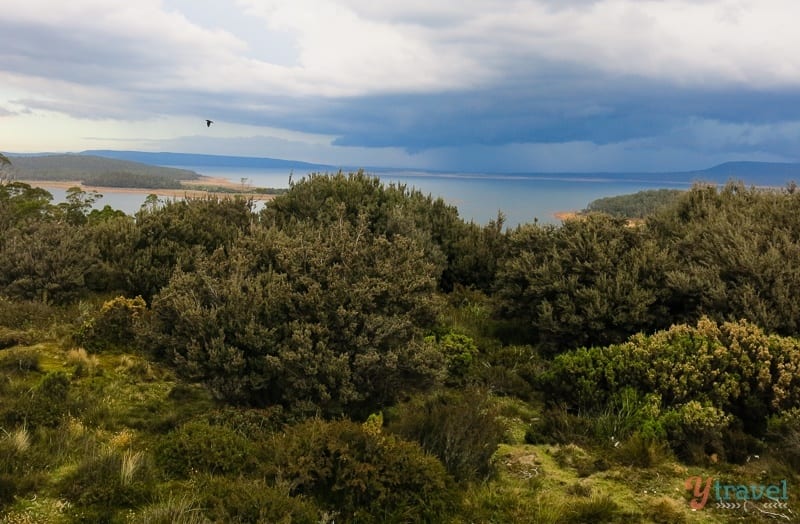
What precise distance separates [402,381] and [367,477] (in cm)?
258

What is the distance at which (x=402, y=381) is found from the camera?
7.48 meters

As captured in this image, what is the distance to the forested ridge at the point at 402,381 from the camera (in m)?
5.01

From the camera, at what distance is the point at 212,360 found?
267 inches

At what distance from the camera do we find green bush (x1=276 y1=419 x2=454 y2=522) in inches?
192

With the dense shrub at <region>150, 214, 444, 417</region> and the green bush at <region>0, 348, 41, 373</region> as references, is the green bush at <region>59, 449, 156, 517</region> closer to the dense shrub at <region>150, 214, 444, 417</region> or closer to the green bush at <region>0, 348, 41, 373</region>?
the dense shrub at <region>150, 214, 444, 417</region>

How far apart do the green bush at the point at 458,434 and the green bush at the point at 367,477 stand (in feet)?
1.40

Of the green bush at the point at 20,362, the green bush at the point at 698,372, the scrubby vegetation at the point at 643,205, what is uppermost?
the scrubby vegetation at the point at 643,205

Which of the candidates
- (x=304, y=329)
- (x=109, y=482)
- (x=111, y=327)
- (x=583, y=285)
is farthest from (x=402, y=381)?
(x=111, y=327)

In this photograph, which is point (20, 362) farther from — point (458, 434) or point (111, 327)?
point (458, 434)

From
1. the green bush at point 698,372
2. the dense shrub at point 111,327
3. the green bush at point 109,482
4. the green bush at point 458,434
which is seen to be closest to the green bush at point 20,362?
the dense shrub at point 111,327

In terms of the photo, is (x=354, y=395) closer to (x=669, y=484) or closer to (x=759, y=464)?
(x=669, y=484)

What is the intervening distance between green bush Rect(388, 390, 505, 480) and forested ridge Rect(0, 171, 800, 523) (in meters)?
0.03

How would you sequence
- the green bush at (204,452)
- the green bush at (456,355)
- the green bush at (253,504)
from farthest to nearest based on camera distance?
the green bush at (456,355)
the green bush at (204,452)
the green bush at (253,504)

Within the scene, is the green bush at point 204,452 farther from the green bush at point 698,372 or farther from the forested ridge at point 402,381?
the green bush at point 698,372
